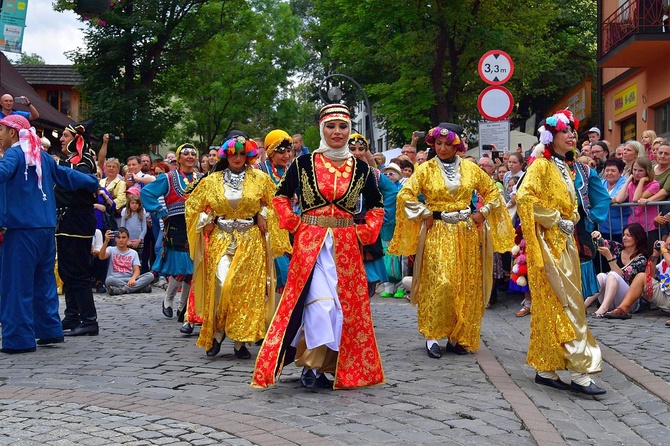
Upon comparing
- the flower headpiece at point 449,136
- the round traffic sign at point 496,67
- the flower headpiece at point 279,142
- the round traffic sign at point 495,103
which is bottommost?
the flower headpiece at point 449,136

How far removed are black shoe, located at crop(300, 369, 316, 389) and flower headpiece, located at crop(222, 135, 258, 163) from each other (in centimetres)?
256

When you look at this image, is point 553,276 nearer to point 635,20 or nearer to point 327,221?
point 327,221

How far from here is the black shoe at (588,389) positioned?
719cm

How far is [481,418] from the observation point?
606cm

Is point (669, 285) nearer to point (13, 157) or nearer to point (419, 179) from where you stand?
point (419, 179)

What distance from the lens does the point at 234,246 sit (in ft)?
28.6

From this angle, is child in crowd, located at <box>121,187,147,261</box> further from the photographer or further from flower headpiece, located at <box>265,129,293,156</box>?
the photographer

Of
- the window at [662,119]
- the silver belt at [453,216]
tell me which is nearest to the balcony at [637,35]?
the window at [662,119]

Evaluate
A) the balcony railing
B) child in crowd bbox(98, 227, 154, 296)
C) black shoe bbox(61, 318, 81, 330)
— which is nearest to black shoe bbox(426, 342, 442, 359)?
black shoe bbox(61, 318, 81, 330)

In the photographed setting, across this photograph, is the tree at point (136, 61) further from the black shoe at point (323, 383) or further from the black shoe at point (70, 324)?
the black shoe at point (323, 383)

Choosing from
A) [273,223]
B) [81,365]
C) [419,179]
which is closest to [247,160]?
[273,223]

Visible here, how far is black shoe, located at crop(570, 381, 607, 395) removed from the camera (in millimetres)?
7193

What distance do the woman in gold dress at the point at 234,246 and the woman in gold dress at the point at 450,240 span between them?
4.03 feet

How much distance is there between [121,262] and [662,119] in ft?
45.4
